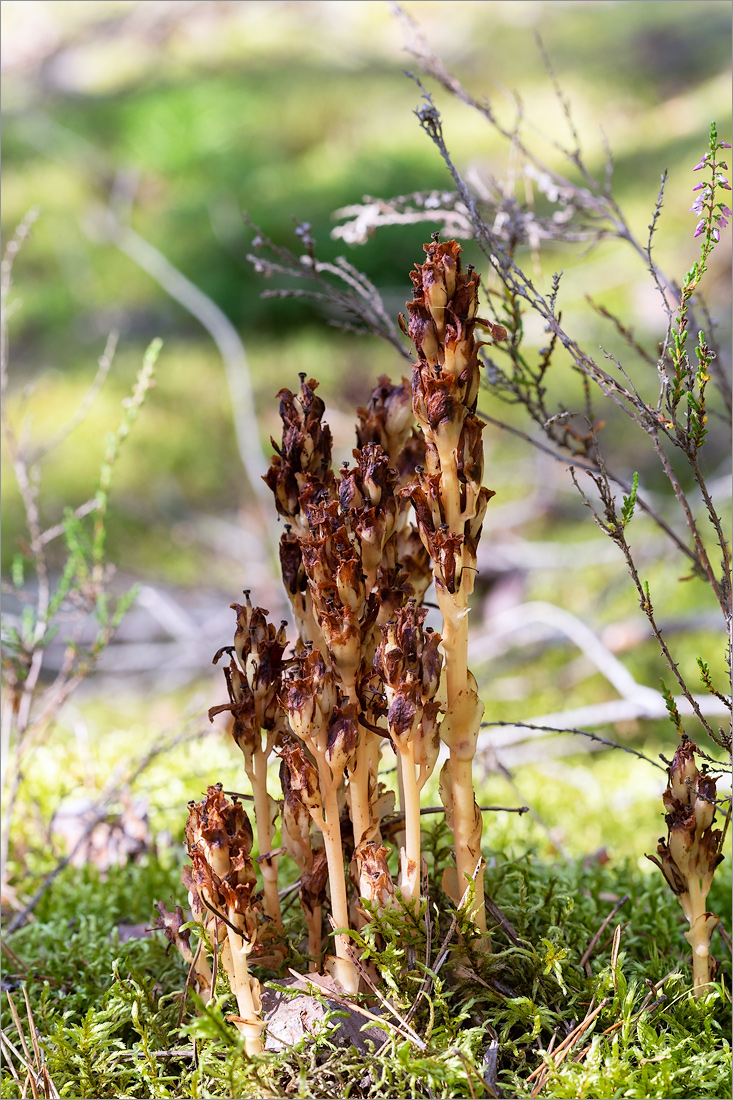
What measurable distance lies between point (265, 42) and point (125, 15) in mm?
1580

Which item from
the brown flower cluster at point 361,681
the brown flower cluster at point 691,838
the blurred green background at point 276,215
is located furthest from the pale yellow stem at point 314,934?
the blurred green background at point 276,215

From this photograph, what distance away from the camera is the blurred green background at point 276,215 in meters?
4.12

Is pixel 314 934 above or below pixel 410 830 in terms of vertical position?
below

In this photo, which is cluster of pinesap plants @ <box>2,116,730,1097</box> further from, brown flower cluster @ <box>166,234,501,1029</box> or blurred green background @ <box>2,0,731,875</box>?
blurred green background @ <box>2,0,731,875</box>

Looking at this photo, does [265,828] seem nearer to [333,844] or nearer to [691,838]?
[333,844]

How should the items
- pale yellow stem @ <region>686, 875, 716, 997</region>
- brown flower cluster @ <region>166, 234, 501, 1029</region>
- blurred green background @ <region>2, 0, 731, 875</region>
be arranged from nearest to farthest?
brown flower cluster @ <region>166, 234, 501, 1029</region> → pale yellow stem @ <region>686, 875, 716, 997</region> → blurred green background @ <region>2, 0, 731, 875</region>

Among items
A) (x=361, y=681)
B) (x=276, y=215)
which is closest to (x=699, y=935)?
(x=361, y=681)

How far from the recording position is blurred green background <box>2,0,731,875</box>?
13.5ft

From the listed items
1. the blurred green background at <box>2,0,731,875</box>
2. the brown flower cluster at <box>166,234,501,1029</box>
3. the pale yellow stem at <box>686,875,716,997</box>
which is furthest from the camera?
the blurred green background at <box>2,0,731,875</box>

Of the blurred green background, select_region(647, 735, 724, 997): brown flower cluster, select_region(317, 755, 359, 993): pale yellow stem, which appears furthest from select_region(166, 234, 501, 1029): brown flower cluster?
the blurred green background

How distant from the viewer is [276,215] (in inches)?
240

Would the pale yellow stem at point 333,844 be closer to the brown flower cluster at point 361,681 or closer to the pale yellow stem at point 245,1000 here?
the brown flower cluster at point 361,681

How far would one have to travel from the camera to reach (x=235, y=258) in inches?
244

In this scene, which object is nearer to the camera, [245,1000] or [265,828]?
[245,1000]
